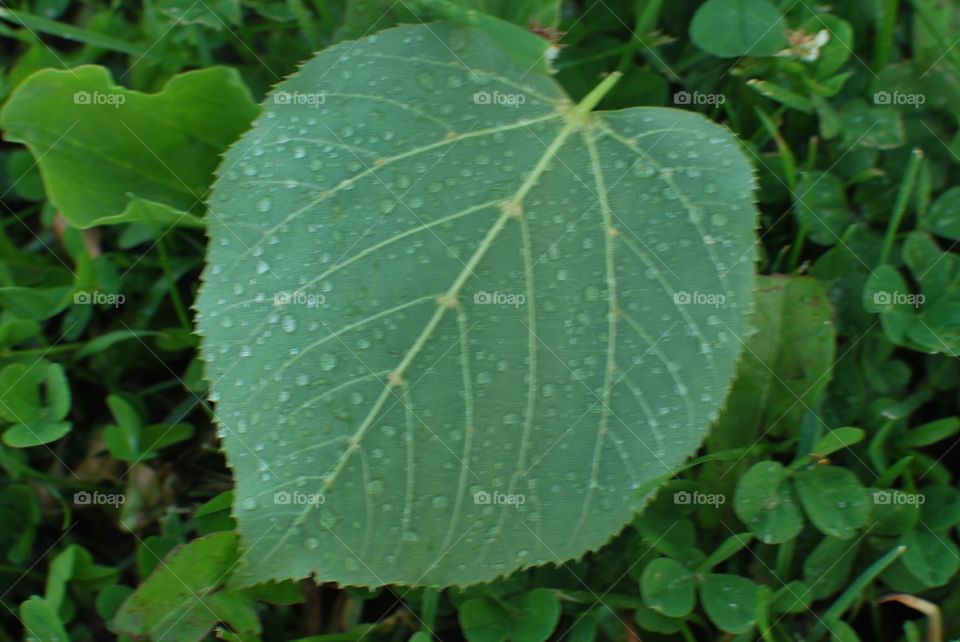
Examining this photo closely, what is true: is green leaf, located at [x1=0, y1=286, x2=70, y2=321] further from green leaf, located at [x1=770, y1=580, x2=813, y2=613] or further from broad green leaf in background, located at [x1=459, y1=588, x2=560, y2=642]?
green leaf, located at [x1=770, y1=580, x2=813, y2=613]

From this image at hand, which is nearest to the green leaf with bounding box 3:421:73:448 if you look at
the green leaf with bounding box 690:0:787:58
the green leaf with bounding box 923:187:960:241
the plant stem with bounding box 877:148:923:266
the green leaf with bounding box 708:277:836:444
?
the green leaf with bounding box 708:277:836:444

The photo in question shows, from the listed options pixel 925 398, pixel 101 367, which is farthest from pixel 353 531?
pixel 925 398
